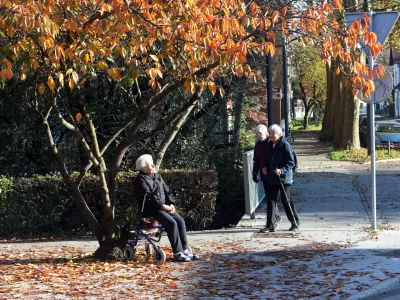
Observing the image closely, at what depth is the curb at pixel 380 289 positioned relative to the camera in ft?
24.7

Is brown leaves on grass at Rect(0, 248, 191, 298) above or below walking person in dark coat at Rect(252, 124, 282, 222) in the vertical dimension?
below

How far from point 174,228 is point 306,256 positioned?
1767 millimetres

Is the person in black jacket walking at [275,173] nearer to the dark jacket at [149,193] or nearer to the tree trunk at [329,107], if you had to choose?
the dark jacket at [149,193]

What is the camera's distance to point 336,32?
8828 mm

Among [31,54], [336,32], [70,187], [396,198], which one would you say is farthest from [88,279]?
[396,198]

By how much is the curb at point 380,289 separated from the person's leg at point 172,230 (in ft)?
8.74

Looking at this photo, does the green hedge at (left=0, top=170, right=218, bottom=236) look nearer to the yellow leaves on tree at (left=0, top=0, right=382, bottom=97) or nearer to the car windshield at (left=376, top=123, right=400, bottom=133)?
the yellow leaves on tree at (left=0, top=0, right=382, bottom=97)

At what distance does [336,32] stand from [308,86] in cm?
6227

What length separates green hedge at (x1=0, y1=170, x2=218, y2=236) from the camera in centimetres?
1275

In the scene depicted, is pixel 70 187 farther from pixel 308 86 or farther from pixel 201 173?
pixel 308 86

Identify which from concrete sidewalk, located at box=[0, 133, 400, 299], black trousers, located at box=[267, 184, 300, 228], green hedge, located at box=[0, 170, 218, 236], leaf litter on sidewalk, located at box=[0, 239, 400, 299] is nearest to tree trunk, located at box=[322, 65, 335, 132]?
concrete sidewalk, located at box=[0, 133, 400, 299]

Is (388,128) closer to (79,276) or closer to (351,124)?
(351,124)

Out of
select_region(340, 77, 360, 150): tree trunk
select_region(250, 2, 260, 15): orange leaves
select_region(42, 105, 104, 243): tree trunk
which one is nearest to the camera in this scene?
select_region(250, 2, 260, 15): orange leaves

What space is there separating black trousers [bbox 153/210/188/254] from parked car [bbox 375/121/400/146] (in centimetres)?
2517
